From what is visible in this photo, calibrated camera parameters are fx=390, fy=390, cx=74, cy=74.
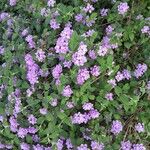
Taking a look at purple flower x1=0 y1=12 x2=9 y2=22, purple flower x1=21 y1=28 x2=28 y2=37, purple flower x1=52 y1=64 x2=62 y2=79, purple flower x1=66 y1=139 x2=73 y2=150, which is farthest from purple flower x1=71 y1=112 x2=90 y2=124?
purple flower x1=0 y1=12 x2=9 y2=22

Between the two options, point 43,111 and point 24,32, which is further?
point 24,32

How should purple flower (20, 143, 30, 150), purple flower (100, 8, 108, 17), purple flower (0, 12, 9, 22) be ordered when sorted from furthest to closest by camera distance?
purple flower (0, 12, 9, 22) → purple flower (100, 8, 108, 17) → purple flower (20, 143, 30, 150)

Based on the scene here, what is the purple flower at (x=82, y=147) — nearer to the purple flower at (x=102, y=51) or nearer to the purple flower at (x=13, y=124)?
the purple flower at (x=13, y=124)

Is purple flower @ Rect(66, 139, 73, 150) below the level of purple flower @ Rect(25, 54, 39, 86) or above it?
below

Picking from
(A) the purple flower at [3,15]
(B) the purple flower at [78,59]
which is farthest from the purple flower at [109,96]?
(A) the purple flower at [3,15]

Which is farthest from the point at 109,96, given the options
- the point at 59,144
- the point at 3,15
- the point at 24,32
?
the point at 3,15

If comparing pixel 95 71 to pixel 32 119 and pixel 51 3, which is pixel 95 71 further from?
pixel 51 3

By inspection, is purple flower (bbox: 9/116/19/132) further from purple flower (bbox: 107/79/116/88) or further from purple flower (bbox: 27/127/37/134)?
purple flower (bbox: 107/79/116/88)

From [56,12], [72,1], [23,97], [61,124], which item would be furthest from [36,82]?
[72,1]

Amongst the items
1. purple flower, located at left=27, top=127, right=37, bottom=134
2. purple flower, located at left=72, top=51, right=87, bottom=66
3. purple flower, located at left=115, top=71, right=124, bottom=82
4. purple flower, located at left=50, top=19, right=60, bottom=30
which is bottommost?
purple flower, located at left=27, top=127, right=37, bottom=134
